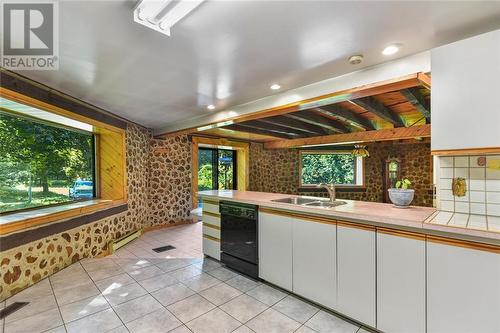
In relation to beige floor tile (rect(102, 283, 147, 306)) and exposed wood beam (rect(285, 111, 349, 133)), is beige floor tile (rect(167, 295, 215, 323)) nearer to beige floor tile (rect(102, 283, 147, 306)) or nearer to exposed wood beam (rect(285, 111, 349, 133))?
beige floor tile (rect(102, 283, 147, 306))

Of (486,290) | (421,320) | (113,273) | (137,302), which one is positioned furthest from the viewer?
(113,273)

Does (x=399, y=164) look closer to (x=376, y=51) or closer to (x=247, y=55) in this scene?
(x=376, y=51)

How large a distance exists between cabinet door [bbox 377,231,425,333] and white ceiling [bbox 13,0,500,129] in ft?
4.97

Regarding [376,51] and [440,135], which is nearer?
[440,135]

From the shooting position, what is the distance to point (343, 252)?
6.61ft

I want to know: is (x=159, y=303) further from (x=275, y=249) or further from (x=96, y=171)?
(x=96, y=171)

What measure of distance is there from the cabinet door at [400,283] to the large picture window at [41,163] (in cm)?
402

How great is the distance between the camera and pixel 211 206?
3396 mm

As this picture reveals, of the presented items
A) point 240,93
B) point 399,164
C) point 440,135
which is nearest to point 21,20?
point 240,93

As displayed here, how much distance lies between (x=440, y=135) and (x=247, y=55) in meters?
1.68

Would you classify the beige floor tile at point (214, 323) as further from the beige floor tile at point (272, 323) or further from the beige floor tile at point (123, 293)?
the beige floor tile at point (123, 293)

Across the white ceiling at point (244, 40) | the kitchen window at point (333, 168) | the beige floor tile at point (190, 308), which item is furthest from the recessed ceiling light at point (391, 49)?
the kitchen window at point (333, 168)

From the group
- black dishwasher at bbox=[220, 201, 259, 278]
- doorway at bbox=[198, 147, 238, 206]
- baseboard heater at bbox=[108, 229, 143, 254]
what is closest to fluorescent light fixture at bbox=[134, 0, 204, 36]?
black dishwasher at bbox=[220, 201, 259, 278]

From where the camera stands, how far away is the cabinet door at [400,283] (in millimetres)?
1641
